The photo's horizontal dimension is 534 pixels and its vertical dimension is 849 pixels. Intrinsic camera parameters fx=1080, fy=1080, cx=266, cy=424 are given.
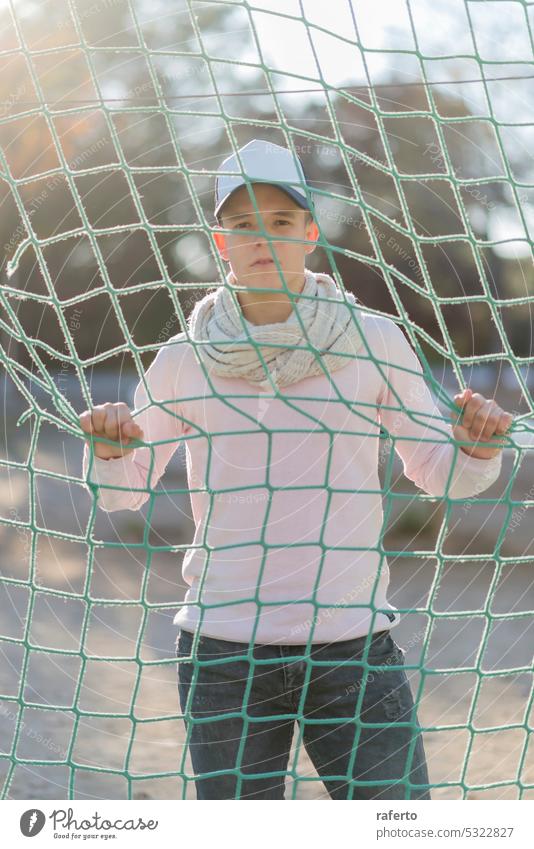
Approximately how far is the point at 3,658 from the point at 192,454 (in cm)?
260

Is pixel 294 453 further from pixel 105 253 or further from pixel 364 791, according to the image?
pixel 105 253

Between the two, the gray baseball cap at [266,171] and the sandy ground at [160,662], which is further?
the sandy ground at [160,662]

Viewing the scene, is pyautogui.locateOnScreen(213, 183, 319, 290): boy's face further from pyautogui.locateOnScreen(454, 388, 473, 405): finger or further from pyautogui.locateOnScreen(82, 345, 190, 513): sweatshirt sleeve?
pyautogui.locateOnScreen(454, 388, 473, 405): finger

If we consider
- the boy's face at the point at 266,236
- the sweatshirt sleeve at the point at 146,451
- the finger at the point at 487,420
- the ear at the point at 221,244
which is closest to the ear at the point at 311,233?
the boy's face at the point at 266,236

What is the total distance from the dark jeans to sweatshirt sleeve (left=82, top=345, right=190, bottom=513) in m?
0.24

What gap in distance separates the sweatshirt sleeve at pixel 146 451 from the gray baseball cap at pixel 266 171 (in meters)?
0.28

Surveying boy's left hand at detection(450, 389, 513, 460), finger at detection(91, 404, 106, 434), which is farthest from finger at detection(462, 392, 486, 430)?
finger at detection(91, 404, 106, 434)

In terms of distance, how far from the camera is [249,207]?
1714 mm

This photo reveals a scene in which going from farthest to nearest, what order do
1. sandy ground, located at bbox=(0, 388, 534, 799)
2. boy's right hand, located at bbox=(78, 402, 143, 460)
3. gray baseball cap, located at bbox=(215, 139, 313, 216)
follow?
1. sandy ground, located at bbox=(0, 388, 534, 799)
2. gray baseball cap, located at bbox=(215, 139, 313, 216)
3. boy's right hand, located at bbox=(78, 402, 143, 460)

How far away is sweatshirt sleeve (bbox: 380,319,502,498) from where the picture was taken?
1669mm

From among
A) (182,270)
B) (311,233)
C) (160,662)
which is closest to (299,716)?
(160,662)

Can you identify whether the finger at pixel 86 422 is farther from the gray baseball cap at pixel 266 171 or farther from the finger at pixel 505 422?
the finger at pixel 505 422

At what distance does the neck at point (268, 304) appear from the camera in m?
1.67
